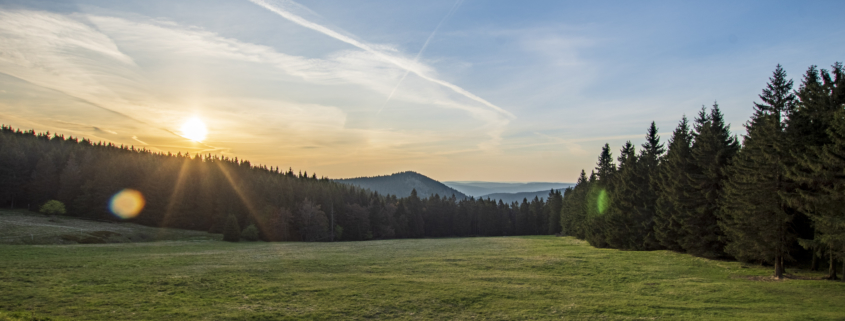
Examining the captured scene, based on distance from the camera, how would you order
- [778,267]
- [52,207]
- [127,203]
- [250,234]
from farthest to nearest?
[127,203] < [52,207] < [250,234] < [778,267]

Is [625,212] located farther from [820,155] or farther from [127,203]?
[127,203]

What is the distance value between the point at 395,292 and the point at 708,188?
34006 mm

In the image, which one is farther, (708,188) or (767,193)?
(708,188)

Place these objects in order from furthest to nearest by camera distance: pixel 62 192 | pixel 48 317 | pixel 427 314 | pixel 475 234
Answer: pixel 475 234 < pixel 62 192 < pixel 427 314 < pixel 48 317

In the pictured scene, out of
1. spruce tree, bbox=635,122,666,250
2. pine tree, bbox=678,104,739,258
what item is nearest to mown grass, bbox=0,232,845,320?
pine tree, bbox=678,104,739,258

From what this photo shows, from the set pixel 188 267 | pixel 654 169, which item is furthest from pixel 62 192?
pixel 654 169

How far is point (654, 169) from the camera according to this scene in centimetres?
5681

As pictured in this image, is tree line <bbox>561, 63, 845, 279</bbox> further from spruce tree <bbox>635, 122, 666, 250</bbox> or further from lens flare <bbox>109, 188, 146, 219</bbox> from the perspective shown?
lens flare <bbox>109, 188, 146, 219</bbox>

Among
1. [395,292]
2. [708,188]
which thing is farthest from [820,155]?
[395,292]

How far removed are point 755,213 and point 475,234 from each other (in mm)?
125639

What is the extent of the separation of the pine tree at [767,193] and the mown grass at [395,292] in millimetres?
2030

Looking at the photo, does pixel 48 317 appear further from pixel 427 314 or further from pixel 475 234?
pixel 475 234

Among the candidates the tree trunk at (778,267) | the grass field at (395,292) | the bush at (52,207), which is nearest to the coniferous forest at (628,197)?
the tree trunk at (778,267)

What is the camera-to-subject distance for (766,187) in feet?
88.0
